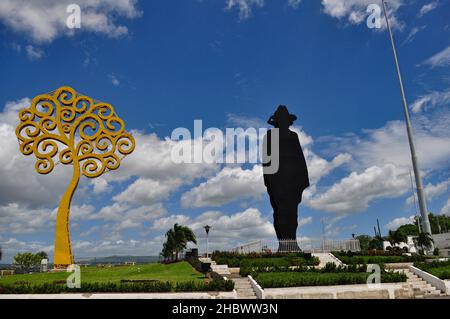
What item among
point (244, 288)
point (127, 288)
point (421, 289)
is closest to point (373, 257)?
point (421, 289)

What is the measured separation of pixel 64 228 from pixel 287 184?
1381 centimetres

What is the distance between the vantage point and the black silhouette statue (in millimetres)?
24922

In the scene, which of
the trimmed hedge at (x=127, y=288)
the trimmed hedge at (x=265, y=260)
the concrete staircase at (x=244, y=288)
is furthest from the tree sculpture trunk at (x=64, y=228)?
the concrete staircase at (x=244, y=288)

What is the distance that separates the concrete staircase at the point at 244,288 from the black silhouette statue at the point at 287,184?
873 centimetres

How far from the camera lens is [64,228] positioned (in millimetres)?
20922

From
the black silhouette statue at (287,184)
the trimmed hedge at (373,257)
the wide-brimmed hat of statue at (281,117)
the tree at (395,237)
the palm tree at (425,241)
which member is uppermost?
the wide-brimmed hat of statue at (281,117)

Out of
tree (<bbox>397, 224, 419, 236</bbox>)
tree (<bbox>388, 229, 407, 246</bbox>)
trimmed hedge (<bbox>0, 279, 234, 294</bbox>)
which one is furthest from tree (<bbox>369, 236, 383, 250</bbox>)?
tree (<bbox>397, 224, 419, 236</bbox>)

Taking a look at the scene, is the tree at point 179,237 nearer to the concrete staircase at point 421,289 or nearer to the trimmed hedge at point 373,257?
the trimmed hedge at point 373,257

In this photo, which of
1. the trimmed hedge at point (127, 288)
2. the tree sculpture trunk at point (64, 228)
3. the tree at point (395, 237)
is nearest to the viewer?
the trimmed hedge at point (127, 288)

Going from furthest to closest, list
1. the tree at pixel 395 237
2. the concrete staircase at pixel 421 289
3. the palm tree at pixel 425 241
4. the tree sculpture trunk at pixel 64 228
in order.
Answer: the tree at pixel 395 237, the palm tree at pixel 425 241, the tree sculpture trunk at pixel 64 228, the concrete staircase at pixel 421 289

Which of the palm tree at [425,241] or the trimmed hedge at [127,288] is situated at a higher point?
the palm tree at [425,241]

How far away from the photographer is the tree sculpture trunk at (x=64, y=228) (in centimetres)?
2064

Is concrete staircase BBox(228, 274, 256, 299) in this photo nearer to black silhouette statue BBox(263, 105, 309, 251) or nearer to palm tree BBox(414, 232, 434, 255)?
black silhouette statue BBox(263, 105, 309, 251)

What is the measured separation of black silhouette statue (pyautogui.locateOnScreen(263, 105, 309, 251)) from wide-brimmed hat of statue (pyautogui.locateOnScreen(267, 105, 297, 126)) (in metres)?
0.74
